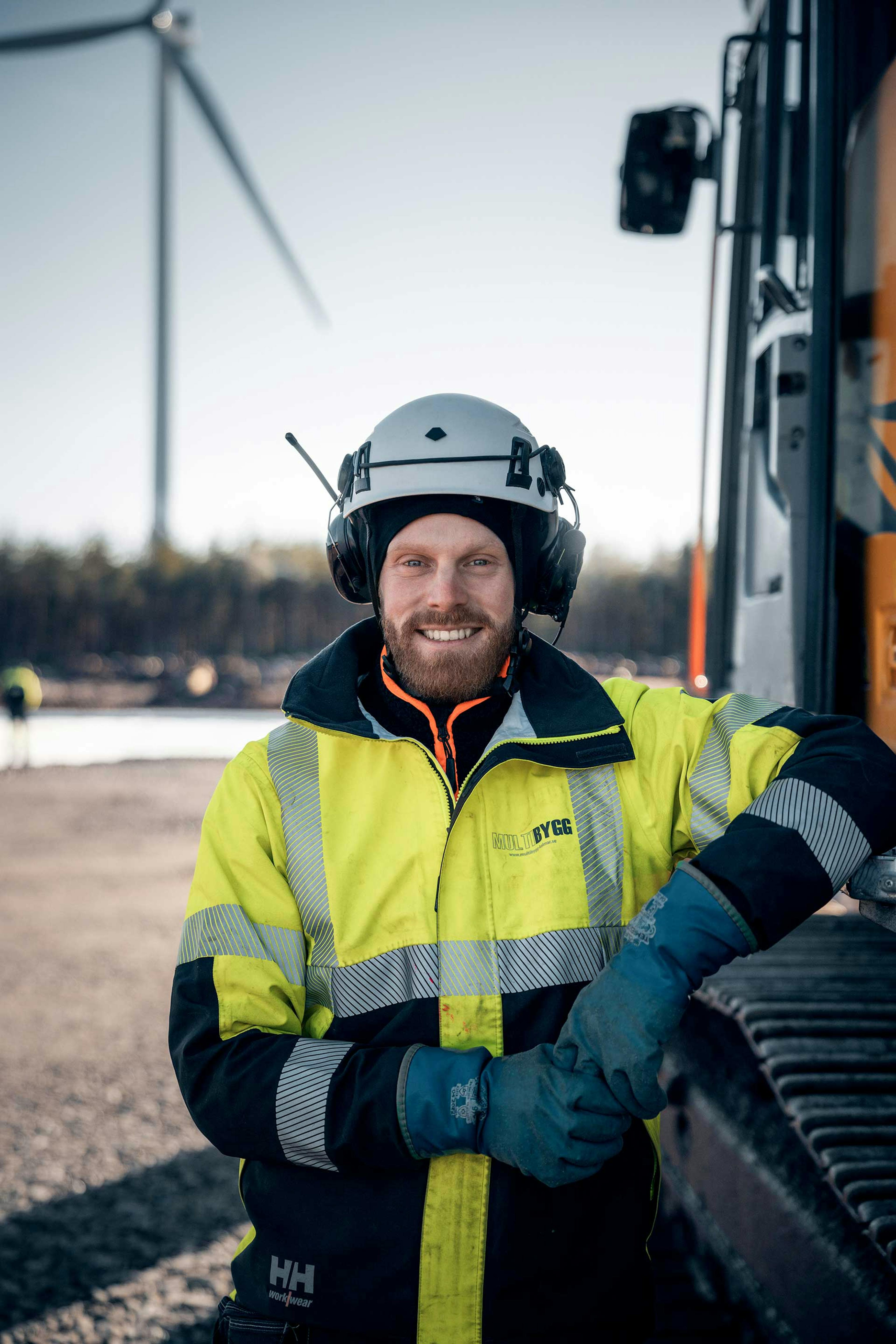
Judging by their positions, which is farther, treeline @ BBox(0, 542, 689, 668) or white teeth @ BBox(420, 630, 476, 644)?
treeline @ BBox(0, 542, 689, 668)

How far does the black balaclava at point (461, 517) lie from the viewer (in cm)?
198

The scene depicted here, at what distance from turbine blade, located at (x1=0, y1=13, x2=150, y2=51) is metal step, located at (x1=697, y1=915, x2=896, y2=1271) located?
70.0ft

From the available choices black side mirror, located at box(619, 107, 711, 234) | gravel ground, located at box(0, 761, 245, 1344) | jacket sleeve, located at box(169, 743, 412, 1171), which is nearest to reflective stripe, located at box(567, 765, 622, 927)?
jacket sleeve, located at box(169, 743, 412, 1171)

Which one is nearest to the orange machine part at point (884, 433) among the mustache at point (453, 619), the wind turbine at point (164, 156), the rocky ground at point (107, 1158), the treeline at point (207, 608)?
the mustache at point (453, 619)

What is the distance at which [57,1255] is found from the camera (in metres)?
3.10

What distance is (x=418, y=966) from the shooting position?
1.68 meters

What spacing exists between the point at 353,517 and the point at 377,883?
2.64 ft

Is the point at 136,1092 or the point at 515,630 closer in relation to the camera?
the point at 515,630

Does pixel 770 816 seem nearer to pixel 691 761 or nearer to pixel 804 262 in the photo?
pixel 691 761

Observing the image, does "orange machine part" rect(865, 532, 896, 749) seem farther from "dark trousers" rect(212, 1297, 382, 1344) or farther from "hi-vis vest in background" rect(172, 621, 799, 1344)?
"dark trousers" rect(212, 1297, 382, 1344)

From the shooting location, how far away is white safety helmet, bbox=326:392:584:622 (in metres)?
1.96

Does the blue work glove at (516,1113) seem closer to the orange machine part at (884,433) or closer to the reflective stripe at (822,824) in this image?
the reflective stripe at (822,824)

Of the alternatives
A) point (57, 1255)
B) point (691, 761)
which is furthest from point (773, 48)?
point (57, 1255)

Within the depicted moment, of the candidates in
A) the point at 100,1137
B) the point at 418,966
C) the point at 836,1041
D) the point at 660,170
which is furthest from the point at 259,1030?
the point at 660,170
